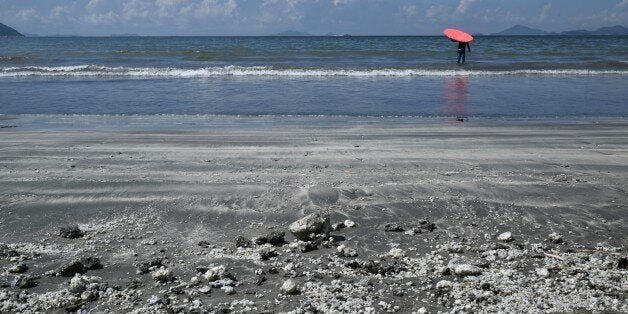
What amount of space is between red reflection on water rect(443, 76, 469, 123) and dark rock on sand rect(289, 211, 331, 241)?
677 centimetres

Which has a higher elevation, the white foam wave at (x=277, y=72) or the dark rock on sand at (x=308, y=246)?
the white foam wave at (x=277, y=72)

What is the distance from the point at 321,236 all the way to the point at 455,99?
10688 millimetres

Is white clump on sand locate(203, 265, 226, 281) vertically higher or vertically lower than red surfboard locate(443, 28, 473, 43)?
lower

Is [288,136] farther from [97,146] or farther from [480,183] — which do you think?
[480,183]

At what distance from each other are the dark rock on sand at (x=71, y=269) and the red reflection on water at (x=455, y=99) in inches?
322

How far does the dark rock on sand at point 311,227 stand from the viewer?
14.4 ft

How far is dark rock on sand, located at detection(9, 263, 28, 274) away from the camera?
3.85 meters

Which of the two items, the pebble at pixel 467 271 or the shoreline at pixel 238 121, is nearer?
the pebble at pixel 467 271

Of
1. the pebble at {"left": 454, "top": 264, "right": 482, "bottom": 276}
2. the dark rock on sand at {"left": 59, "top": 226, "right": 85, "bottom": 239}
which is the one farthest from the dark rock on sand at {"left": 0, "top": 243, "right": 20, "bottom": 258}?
the pebble at {"left": 454, "top": 264, "right": 482, "bottom": 276}

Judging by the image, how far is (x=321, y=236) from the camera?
14.3ft

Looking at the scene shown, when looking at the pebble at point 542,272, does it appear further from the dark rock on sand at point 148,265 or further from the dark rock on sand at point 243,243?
the dark rock on sand at point 148,265

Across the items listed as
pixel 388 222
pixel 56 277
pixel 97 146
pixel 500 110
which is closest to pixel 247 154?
pixel 97 146

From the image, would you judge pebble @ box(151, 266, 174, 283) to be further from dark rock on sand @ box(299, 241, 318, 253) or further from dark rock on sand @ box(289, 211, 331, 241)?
dark rock on sand @ box(289, 211, 331, 241)

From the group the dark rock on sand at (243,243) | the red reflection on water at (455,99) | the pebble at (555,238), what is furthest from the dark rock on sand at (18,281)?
the red reflection on water at (455,99)
